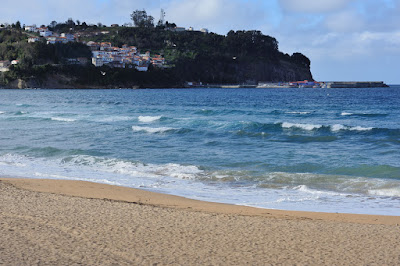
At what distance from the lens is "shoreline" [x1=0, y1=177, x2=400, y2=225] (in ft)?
26.9

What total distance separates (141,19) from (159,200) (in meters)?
180

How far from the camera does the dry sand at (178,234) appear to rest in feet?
18.0

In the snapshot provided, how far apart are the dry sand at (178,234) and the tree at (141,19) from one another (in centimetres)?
17753

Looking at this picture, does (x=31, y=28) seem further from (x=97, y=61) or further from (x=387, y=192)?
(x=387, y=192)

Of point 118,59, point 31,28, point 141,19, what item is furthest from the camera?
point 141,19

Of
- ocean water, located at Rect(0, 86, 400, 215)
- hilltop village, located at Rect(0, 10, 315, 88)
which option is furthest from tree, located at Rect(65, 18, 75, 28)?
ocean water, located at Rect(0, 86, 400, 215)

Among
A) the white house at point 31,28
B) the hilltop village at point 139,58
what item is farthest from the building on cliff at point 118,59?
the white house at point 31,28

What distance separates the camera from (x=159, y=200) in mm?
9555

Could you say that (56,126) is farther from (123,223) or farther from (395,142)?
(123,223)

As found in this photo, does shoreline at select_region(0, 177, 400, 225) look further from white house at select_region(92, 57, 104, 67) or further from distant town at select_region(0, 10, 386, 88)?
white house at select_region(92, 57, 104, 67)

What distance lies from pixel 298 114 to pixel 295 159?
22445 millimetres

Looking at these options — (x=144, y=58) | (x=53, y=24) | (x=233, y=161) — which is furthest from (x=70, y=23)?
(x=233, y=161)

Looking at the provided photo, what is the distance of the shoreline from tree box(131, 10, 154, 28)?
572 feet

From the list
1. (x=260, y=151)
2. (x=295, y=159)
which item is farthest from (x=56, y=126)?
(x=295, y=159)
